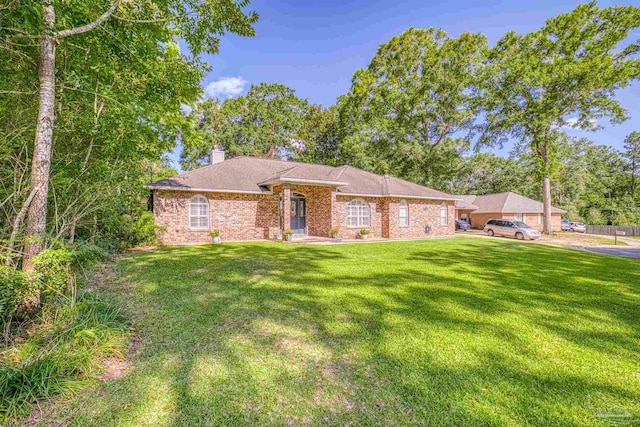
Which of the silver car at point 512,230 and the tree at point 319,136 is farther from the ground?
the tree at point 319,136

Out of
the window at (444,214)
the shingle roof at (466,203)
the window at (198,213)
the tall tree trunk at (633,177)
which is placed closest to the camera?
the window at (198,213)

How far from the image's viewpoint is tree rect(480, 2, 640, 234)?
68.3 feet

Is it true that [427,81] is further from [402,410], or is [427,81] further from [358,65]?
[402,410]

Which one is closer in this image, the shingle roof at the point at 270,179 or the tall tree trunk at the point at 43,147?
the tall tree trunk at the point at 43,147

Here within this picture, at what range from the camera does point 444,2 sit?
11070 mm

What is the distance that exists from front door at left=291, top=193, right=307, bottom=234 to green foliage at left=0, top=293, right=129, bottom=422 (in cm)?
1328

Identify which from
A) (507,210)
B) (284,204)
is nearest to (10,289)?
(284,204)

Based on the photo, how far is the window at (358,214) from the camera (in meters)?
17.5

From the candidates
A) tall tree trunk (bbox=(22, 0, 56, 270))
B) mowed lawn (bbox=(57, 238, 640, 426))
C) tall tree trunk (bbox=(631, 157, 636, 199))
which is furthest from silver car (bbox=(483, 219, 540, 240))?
tall tree trunk (bbox=(631, 157, 636, 199))

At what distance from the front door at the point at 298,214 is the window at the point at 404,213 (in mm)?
6461

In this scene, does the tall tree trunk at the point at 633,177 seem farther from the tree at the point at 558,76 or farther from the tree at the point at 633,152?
the tree at the point at 558,76

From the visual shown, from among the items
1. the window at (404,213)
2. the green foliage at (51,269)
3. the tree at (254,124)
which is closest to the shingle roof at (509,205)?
the window at (404,213)

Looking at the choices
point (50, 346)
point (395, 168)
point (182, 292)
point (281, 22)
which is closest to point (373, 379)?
point (50, 346)

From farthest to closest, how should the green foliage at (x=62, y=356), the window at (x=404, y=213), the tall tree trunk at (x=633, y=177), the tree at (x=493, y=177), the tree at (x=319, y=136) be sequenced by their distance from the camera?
the tall tree trunk at (x=633, y=177), the tree at (x=493, y=177), the tree at (x=319, y=136), the window at (x=404, y=213), the green foliage at (x=62, y=356)
